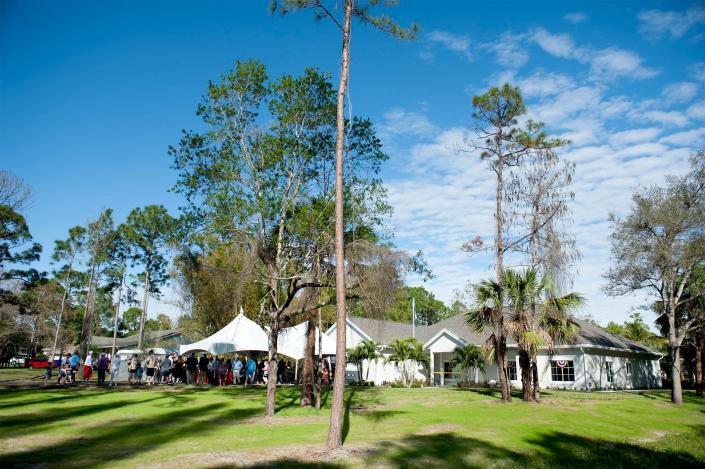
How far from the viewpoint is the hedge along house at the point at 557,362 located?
1229 inches

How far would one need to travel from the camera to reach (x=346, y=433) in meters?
12.2

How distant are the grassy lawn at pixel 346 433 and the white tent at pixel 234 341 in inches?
251

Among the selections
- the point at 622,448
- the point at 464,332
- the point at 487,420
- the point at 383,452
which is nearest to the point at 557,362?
the point at 464,332

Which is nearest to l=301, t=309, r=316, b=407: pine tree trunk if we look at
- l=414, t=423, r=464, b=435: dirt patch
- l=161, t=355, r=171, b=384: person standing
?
l=414, t=423, r=464, b=435: dirt patch

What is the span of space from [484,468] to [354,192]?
10110mm

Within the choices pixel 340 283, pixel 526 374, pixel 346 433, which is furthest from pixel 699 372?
pixel 340 283

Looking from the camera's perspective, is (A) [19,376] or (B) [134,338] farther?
(B) [134,338]

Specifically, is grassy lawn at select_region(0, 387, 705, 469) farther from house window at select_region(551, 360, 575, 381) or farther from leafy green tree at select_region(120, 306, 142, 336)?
leafy green tree at select_region(120, 306, 142, 336)

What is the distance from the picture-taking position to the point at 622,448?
38.6 feet

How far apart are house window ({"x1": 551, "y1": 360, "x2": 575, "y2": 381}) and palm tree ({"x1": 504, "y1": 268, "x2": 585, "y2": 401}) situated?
1186 centimetres

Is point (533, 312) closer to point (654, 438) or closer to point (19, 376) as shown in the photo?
point (654, 438)

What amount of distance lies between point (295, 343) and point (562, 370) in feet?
55.0

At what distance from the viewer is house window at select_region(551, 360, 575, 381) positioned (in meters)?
31.4

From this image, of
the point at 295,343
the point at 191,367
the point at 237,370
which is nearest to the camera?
the point at 295,343
